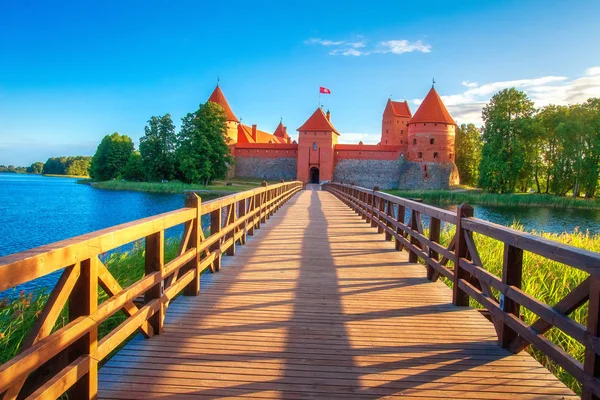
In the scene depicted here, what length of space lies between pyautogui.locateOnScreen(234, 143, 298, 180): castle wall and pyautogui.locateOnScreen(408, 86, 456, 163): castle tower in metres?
14.0

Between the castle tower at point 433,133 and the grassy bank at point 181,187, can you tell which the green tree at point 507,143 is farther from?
the grassy bank at point 181,187

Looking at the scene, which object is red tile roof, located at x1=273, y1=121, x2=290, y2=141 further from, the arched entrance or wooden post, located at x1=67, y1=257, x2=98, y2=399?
wooden post, located at x1=67, y1=257, x2=98, y2=399

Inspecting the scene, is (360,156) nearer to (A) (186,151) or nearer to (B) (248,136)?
(B) (248,136)

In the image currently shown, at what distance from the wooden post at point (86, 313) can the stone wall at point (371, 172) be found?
4797 cm

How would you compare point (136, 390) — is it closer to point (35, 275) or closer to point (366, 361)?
point (35, 275)

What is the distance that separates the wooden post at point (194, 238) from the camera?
4020 mm

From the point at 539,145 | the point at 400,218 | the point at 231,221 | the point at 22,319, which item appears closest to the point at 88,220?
the point at 231,221

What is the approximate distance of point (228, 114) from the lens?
51344 millimetres

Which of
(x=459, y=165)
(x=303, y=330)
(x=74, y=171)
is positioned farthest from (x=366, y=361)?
(x=74, y=171)

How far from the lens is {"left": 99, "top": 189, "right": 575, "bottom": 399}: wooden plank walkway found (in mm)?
2527

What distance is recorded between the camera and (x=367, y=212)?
1130 centimetres

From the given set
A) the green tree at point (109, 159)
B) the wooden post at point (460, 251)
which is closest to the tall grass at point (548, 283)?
the wooden post at point (460, 251)

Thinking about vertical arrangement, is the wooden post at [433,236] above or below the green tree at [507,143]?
below

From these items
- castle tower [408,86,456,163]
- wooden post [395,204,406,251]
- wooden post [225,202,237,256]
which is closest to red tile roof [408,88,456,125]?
castle tower [408,86,456,163]
